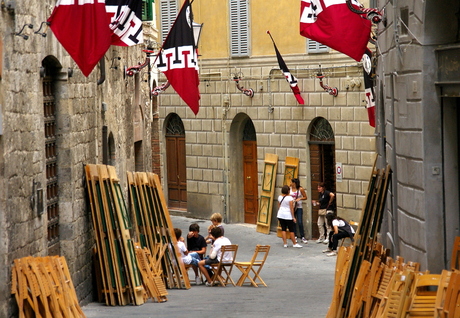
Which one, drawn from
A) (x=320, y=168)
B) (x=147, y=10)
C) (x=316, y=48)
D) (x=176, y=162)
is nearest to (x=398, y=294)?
(x=147, y=10)

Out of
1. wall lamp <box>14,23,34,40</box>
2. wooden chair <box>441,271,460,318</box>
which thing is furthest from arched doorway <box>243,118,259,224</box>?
wooden chair <box>441,271,460,318</box>

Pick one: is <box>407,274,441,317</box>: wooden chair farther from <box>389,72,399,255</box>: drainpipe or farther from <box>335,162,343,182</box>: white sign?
<box>335,162,343,182</box>: white sign

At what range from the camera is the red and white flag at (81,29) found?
11.1 meters

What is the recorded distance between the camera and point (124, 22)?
12844mm

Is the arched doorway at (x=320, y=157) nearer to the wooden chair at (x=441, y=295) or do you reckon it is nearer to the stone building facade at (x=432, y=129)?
the stone building facade at (x=432, y=129)

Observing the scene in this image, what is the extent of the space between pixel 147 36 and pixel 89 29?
1393 cm

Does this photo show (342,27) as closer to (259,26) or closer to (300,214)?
(300,214)

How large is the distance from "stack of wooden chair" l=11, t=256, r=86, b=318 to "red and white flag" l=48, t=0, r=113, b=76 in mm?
2271

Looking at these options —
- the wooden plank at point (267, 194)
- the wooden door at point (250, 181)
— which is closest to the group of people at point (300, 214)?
the wooden plank at point (267, 194)

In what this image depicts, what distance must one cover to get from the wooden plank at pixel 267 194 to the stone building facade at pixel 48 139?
7747 mm

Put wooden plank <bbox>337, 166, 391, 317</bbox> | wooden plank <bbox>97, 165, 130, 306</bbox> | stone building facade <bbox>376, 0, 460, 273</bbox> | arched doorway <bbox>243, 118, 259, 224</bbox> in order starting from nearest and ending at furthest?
stone building facade <bbox>376, 0, 460, 273</bbox> → wooden plank <bbox>337, 166, 391, 317</bbox> → wooden plank <bbox>97, 165, 130, 306</bbox> → arched doorway <bbox>243, 118, 259, 224</bbox>

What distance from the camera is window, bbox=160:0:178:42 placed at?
30094 mm

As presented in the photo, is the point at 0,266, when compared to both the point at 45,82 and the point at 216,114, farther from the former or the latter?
the point at 216,114

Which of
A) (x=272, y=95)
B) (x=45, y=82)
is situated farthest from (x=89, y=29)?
(x=272, y=95)
